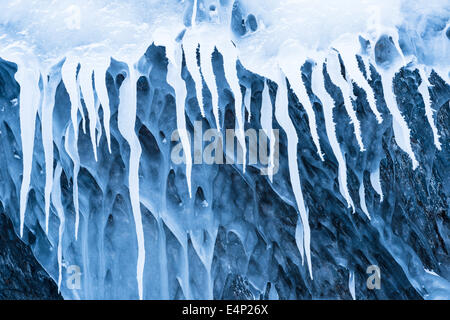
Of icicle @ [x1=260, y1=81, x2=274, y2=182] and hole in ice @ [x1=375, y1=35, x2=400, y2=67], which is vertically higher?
hole in ice @ [x1=375, y1=35, x2=400, y2=67]

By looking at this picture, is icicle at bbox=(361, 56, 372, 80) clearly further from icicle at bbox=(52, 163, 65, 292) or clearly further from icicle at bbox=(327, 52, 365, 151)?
icicle at bbox=(52, 163, 65, 292)

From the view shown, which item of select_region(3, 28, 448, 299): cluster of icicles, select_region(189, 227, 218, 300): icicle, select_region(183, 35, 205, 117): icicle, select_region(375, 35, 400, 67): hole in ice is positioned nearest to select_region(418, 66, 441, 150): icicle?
select_region(3, 28, 448, 299): cluster of icicles

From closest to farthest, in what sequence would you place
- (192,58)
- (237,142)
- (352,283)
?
(192,58), (237,142), (352,283)

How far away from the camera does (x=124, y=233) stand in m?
2.15

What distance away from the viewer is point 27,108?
1842mm

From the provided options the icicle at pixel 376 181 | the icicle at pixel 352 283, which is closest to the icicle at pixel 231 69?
the icicle at pixel 376 181

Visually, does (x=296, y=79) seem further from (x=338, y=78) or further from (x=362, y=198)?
(x=362, y=198)

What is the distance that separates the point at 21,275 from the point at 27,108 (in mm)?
775

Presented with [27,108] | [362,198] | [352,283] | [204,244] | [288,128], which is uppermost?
[27,108]

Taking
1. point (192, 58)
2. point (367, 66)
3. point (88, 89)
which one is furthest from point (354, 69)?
point (88, 89)

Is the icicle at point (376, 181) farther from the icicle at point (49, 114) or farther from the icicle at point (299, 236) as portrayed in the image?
the icicle at point (49, 114)

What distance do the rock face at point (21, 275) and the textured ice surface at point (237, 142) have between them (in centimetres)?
7

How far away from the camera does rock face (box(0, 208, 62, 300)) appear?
219 centimetres

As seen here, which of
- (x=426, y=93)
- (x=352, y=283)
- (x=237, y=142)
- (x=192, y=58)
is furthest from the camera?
(x=352, y=283)
